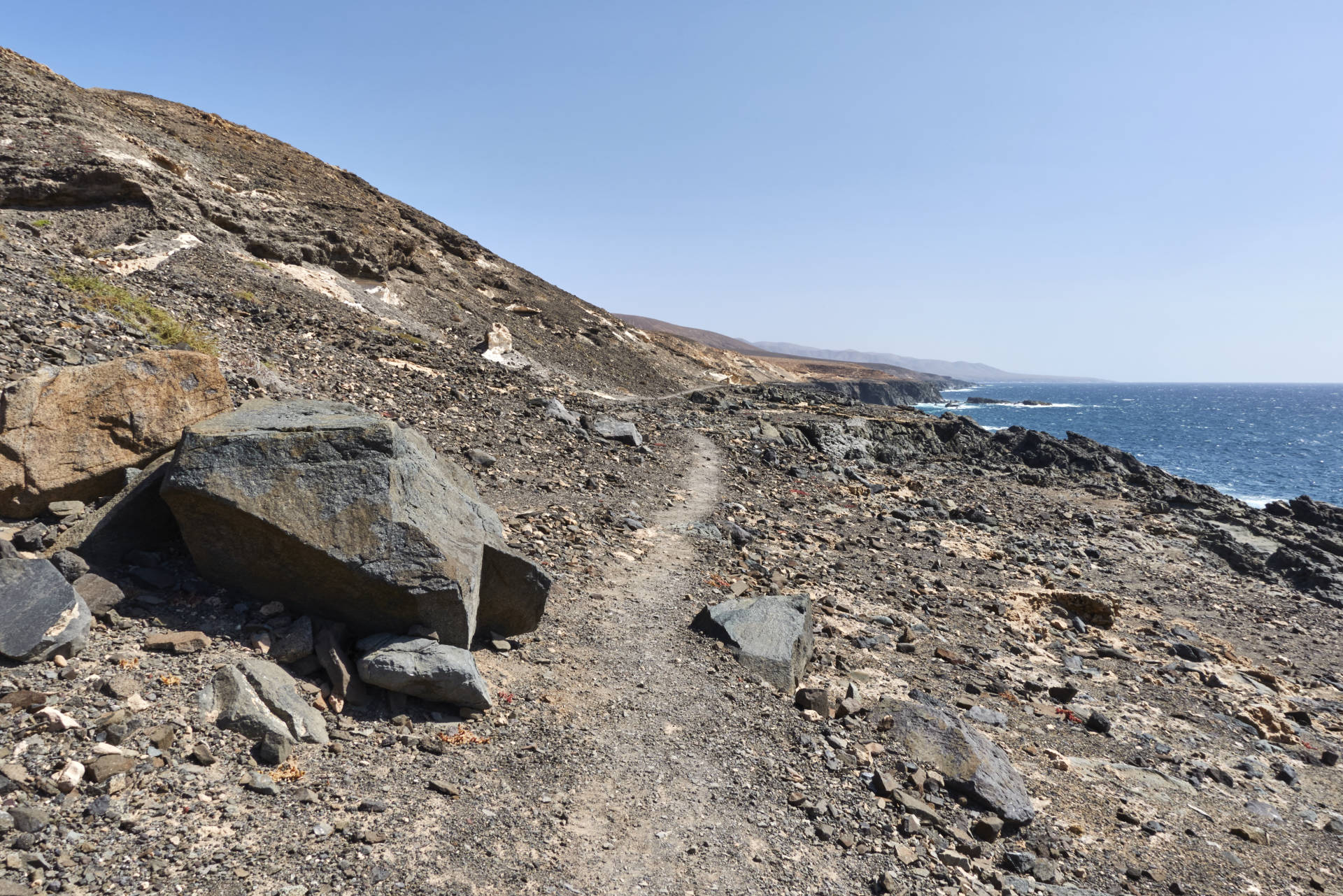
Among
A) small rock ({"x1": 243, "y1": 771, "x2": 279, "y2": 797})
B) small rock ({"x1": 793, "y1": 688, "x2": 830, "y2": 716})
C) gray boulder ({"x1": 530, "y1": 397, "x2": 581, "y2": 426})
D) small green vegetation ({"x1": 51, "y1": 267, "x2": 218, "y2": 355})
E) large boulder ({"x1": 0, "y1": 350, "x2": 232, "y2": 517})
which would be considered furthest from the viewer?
gray boulder ({"x1": 530, "y1": 397, "x2": 581, "y2": 426})

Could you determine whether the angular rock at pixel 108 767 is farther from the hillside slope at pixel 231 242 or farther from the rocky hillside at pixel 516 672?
the hillside slope at pixel 231 242

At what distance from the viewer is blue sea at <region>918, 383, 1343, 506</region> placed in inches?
1720

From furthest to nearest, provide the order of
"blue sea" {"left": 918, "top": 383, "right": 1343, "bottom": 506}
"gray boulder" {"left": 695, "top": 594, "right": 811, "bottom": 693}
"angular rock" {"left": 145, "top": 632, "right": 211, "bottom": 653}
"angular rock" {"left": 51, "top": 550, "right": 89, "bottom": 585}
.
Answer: "blue sea" {"left": 918, "top": 383, "right": 1343, "bottom": 506} < "gray boulder" {"left": 695, "top": 594, "right": 811, "bottom": 693} < "angular rock" {"left": 51, "top": 550, "right": 89, "bottom": 585} < "angular rock" {"left": 145, "top": 632, "right": 211, "bottom": 653}

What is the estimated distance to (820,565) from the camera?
13039mm

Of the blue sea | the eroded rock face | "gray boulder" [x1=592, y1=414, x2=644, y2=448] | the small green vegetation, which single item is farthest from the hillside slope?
the blue sea

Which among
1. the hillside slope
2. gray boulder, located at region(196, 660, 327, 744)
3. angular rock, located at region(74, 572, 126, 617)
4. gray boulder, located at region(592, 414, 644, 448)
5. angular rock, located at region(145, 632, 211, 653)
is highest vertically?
the hillside slope

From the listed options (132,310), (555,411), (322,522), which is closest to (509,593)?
(322,522)

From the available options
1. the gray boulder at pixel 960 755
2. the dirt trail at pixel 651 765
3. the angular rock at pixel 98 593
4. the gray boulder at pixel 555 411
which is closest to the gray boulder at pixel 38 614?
the angular rock at pixel 98 593

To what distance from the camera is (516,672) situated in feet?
23.0

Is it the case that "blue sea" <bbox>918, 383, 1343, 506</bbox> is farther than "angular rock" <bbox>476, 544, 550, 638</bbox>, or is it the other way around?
"blue sea" <bbox>918, 383, 1343, 506</bbox>

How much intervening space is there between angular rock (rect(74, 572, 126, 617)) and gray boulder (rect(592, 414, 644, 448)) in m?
13.4

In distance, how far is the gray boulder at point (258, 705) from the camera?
4.80m

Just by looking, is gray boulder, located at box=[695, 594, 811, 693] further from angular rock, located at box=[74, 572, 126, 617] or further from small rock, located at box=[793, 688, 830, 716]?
angular rock, located at box=[74, 572, 126, 617]

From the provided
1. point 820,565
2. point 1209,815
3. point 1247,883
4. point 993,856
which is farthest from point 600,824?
point 820,565
